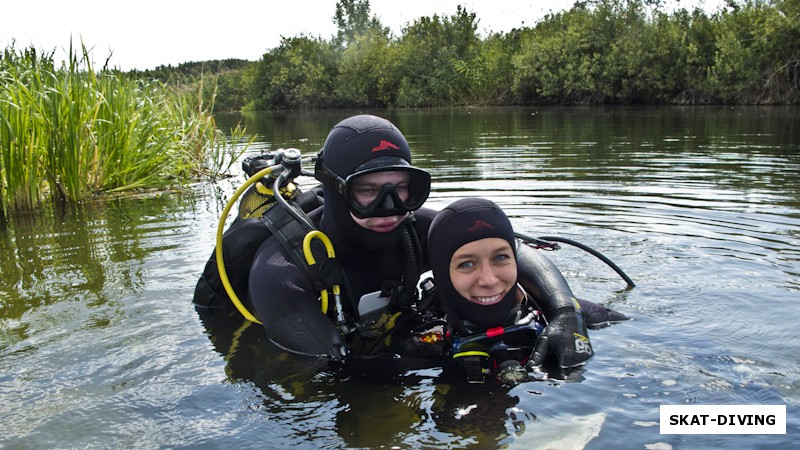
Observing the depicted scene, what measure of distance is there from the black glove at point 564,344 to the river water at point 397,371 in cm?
10

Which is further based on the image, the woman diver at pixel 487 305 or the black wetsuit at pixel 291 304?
the black wetsuit at pixel 291 304

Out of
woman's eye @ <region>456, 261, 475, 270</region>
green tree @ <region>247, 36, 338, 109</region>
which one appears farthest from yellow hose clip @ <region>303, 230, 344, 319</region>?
green tree @ <region>247, 36, 338, 109</region>

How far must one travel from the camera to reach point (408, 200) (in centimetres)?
304

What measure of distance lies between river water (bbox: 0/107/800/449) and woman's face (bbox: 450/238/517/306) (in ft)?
1.36

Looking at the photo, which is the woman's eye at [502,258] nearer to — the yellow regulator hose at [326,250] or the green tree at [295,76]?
the yellow regulator hose at [326,250]

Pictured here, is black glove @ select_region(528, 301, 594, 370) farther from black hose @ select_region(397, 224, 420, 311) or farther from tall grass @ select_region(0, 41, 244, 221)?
tall grass @ select_region(0, 41, 244, 221)

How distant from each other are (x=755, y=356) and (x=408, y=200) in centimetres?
174

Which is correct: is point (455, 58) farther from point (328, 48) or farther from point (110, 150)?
point (110, 150)

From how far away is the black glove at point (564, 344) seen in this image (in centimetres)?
294

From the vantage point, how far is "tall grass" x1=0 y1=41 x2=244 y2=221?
628 centimetres

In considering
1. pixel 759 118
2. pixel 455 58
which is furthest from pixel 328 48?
pixel 759 118

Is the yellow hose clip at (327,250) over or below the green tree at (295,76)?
below

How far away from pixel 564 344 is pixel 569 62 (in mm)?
28745

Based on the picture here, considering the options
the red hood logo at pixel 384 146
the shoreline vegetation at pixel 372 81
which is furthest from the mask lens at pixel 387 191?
the shoreline vegetation at pixel 372 81
